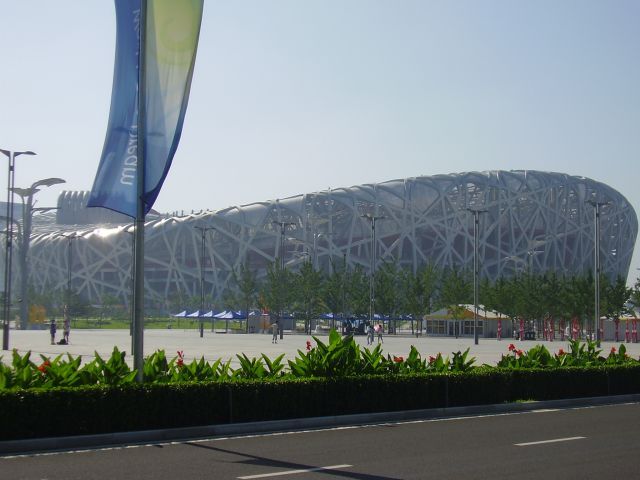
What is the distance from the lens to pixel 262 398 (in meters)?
14.1

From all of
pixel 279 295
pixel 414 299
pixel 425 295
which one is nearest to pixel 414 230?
pixel 425 295

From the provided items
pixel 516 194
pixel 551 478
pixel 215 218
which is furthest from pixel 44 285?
pixel 551 478

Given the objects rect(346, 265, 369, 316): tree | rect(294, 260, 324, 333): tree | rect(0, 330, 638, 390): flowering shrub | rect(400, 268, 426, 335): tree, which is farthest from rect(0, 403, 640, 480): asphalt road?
rect(346, 265, 369, 316): tree

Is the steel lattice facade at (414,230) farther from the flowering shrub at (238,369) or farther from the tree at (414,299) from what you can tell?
the flowering shrub at (238,369)

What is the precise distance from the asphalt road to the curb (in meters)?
0.39

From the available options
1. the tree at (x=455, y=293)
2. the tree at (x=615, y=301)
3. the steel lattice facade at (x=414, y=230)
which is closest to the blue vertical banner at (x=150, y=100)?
the tree at (x=615, y=301)

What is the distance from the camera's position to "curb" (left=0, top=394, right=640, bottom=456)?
11.7 m

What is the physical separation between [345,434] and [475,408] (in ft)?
12.7

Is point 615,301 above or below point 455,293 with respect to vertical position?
below

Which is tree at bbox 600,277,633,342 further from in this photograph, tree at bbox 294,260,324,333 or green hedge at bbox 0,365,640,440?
green hedge at bbox 0,365,640,440

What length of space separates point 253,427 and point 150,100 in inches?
204

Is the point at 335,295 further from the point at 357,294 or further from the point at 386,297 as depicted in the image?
the point at 386,297

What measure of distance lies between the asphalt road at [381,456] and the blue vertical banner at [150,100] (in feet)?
13.5

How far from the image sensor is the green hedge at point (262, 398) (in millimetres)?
12008
